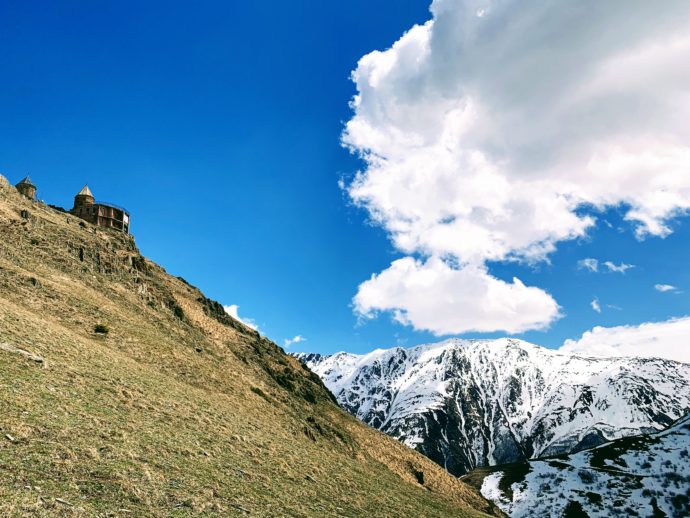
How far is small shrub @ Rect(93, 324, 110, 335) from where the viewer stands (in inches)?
1732

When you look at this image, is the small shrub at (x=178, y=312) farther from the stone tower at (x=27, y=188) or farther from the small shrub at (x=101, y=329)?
the stone tower at (x=27, y=188)

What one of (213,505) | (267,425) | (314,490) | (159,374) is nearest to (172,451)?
(213,505)

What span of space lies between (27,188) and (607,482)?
490ft

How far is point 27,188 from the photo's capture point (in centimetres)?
9025

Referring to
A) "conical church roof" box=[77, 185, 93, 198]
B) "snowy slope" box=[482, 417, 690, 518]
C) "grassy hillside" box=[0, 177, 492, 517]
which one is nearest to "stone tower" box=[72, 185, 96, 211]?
"conical church roof" box=[77, 185, 93, 198]

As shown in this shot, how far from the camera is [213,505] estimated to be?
2066 centimetres

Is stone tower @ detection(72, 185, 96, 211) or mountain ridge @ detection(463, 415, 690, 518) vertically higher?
stone tower @ detection(72, 185, 96, 211)

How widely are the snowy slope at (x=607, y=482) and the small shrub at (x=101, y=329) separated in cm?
10496

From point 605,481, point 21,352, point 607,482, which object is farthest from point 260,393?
point 605,481

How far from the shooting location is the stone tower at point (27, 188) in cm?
8956

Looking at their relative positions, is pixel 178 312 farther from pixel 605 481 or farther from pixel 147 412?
pixel 605 481

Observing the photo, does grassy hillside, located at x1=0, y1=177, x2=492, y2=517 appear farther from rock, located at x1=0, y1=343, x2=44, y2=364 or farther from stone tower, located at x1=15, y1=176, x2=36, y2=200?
stone tower, located at x1=15, y1=176, x2=36, y2=200

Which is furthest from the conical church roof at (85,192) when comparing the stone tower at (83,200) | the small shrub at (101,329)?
the small shrub at (101,329)

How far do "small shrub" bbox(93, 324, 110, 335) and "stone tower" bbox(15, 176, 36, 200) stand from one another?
200 ft
